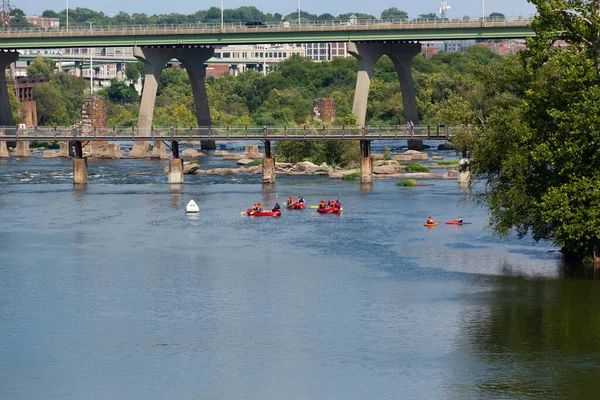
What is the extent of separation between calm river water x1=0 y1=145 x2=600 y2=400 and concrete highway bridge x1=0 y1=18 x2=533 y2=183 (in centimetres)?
6318

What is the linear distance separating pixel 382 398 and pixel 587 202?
852 inches

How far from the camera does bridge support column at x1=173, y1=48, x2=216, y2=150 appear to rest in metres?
174

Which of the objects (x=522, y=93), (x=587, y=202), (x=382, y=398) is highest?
(x=522, y=93)

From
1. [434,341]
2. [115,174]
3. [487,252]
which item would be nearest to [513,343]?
[434,341]

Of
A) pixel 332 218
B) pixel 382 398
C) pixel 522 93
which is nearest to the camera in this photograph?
pixel 382 398

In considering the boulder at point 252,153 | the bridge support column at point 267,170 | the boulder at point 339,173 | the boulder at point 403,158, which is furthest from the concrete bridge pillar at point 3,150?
the bridge support column at point 267,170

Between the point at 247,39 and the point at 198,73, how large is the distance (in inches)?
598

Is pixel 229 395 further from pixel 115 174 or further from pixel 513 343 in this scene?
pixel 115 174

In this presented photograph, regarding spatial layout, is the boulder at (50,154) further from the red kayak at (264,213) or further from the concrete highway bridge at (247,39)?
the red kayak at (264,213)

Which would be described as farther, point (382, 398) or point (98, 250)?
point (98, 250)

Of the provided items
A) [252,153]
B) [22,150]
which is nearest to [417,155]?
[252,153]

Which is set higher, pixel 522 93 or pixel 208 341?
pixel 522 93

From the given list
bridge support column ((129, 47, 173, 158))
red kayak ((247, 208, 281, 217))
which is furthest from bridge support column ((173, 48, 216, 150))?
red kayak ((247, 208, 281, 217))

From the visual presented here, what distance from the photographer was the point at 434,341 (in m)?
52.3
